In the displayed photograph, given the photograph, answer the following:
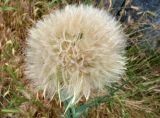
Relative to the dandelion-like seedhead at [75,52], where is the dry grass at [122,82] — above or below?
below

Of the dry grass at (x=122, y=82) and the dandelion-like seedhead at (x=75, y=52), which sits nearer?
the dandelion-like seedhead at (x=75, y=52)

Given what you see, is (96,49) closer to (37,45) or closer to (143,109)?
(37,45)

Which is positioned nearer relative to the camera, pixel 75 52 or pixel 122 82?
pixel 75 52

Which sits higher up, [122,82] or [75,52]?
[75,52]

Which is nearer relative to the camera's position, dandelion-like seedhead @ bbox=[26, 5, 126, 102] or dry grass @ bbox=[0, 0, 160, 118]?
dandelion-like seedhead @ bbox=[26, 5, 126, 102]

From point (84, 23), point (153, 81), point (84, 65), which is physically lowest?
point (153, 81)

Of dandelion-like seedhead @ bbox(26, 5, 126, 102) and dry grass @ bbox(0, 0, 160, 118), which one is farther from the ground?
dandelion-like seedhead @ bbox(26, 5, 126, 102)

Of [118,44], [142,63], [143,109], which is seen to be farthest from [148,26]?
[118,44]

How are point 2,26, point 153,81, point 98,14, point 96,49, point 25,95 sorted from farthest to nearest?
1. point 2,26
2. point 153,81
3. point 25,95
4. point 98,14
5. point 96,49
